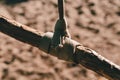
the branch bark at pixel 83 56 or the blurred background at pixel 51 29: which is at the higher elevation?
the branch bark at pixel 83 56

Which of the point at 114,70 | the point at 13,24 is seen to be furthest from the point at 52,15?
the point at 114,70

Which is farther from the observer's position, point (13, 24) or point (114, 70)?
point (13, 24)

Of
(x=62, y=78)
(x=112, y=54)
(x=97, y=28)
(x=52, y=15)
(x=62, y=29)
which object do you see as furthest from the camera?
(x=52, y=15)

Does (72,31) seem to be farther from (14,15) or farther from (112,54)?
(14,15)

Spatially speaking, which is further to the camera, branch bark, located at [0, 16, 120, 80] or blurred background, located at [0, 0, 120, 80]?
blurred background, located at [0, 0, 120, 80]

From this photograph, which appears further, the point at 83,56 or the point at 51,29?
the point at 51,29

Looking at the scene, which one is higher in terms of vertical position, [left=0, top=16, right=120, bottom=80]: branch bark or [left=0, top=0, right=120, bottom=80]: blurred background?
[left=0, top=16, right=120, bottom=80]: branch bark

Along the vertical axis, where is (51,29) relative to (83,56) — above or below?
below

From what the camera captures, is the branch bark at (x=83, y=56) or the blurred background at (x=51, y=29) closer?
the branch bark at (x=83, y=56)
